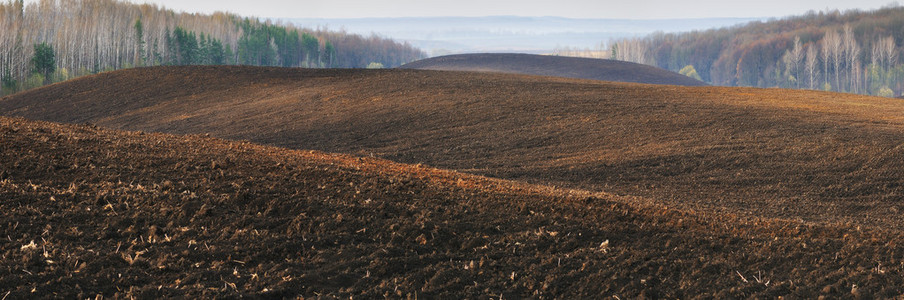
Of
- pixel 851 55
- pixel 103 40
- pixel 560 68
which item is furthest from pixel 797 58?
pixel 103 40

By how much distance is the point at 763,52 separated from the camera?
102688 mm

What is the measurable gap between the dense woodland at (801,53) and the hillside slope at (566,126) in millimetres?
69742

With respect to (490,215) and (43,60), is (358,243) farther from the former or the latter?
(43,60)

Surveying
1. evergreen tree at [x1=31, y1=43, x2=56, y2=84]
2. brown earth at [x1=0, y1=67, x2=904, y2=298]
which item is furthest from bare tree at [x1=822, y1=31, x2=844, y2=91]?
evergreen tree at [x1=31, y1=43, x2=56, y2=84]

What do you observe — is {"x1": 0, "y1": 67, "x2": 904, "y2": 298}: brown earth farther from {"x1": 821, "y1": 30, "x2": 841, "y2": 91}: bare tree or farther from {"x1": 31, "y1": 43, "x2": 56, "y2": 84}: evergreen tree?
{"x1": 821, "y1": 30, "x2": 841, "y2": 91}: bare tree

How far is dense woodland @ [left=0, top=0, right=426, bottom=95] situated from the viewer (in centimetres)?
5238

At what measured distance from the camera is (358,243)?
576 cm

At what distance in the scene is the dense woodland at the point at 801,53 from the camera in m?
84.8

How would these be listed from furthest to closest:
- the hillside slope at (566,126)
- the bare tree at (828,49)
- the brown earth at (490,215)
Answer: the bare tree at (828,49)
the hillside slope at (566,126)
the brown earth at (490,215)

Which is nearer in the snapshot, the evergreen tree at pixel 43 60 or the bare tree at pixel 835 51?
the evergreen tree at pixel 43 60

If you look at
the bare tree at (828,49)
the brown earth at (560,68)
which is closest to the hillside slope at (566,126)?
the brown earth at (560,68)

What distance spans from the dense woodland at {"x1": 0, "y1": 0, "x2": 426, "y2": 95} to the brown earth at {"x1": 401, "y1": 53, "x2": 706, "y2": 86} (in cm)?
2187

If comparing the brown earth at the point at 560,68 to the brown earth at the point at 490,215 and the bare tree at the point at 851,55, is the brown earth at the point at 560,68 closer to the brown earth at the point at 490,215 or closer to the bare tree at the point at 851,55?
the bare tree at the point at 851,55

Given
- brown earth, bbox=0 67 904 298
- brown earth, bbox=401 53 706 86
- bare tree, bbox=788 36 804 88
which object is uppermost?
bare tree, bbox=788 36 804 88
